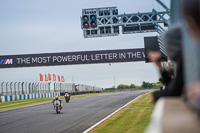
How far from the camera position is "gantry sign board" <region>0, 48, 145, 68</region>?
3788cm

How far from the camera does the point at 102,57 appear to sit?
38.1m

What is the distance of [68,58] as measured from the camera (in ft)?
127

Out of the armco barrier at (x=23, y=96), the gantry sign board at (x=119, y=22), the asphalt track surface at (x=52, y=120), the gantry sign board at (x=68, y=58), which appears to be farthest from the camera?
the armco barrier at (x=23, y=96)

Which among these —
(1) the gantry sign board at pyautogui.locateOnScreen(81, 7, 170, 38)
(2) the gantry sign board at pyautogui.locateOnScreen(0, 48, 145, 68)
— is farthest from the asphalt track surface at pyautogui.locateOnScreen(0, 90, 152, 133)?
(2) the gantry sign board at pyautogui.locateOnScreen(0, 48, 145, 68)

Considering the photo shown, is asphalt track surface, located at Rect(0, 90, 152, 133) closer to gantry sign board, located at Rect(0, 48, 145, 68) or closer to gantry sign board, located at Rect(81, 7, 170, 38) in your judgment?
gantry sign board, located at Rect(81, 7, 170, 38)

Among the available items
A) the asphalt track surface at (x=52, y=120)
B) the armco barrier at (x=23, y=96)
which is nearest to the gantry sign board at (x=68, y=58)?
the armco barrier at (x=23, y=96)

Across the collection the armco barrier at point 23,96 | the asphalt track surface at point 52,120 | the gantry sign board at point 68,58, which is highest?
the gantry sign board at point 68,58

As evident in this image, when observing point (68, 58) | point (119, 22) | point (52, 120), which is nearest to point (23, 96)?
point (68, 58)

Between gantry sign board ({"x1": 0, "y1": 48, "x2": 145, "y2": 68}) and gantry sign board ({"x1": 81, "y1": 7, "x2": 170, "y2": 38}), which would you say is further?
gantry sign board ({"x1": 0, "y1": 48, "x2": 145, "y2": 68})

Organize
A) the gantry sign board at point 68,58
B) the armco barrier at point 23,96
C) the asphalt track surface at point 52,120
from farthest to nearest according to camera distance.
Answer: the armco barrier at point 23,96, the gantry sign board at point 68,58, the asphalt track surface at point 52,120

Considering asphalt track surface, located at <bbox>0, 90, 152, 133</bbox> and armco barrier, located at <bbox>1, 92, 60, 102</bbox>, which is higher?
armco barrier, located at <bbox>1, 92, 60, 102</bbox>

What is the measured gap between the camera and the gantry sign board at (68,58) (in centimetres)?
3788

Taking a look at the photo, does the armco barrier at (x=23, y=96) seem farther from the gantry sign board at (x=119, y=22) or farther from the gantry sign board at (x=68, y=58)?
the gantry sign board at (x=119, y=22)

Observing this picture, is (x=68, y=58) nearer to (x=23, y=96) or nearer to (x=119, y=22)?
(x=23, y=96)
